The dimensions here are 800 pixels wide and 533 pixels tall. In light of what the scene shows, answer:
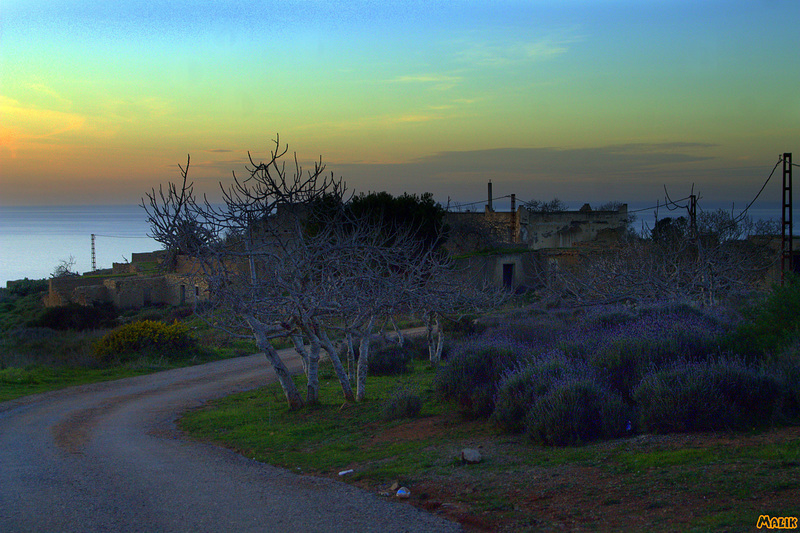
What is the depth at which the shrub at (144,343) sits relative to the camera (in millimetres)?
19969

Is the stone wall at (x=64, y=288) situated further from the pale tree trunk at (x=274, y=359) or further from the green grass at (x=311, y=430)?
the pale tree trunk at (x=274, y=359)

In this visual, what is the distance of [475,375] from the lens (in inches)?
408

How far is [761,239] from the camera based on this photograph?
29.5m

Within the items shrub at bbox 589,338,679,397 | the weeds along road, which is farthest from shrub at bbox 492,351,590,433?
the weeds along road

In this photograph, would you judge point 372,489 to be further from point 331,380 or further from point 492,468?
point 331,380

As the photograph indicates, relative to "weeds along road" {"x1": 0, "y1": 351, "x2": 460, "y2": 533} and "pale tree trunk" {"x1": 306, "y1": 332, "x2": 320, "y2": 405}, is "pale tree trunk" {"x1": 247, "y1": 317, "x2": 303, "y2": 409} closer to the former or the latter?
"pale tree trunk" {"x1": 306, "y1": 332, "x2": 320, "y2": 405}

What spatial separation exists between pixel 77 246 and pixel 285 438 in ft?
460

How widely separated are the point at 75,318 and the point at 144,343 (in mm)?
14268

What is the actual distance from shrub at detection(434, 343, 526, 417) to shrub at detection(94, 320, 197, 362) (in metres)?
12.8

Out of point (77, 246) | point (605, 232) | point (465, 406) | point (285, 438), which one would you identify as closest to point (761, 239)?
point (605, 232)

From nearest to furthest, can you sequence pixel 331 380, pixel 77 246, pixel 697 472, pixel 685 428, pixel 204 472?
pixel 697 472 → pixel 685 428 → pixel 204 472 → pixel 331 380 → pixel 77 246

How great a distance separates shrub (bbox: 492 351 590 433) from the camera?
27.8 feet

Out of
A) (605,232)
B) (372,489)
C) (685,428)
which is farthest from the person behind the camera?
(605,232)

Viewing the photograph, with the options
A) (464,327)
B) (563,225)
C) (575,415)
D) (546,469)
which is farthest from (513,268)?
(546,469)
